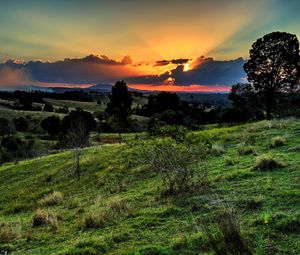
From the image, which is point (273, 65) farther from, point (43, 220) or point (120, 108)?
point (43, 220)

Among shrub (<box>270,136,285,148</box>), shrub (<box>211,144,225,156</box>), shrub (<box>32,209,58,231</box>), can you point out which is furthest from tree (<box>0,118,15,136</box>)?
shrub (<box>32,209,58,231</box>)

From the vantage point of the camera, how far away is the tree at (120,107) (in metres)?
52.3

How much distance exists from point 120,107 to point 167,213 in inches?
1780

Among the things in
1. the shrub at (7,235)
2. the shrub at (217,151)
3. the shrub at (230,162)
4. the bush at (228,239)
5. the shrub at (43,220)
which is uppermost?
the bush at (228,239)

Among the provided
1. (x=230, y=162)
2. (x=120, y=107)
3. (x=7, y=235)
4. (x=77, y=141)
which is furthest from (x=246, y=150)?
(x=120, y=107)

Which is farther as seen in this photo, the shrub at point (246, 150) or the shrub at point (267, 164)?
the shrub at point (246, 150)

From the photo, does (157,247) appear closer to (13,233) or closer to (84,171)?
(13,233)

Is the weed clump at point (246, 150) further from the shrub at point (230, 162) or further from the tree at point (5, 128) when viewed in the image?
the tree at point (5, 128)

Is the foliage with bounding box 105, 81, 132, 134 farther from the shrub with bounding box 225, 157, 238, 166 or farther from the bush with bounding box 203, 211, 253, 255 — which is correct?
the bush with bounding box 203, 211, 253, 255

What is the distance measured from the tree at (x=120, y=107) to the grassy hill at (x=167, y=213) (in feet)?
104

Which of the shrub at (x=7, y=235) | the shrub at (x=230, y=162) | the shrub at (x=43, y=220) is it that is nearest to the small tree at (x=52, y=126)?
the shrub at (x=230, y=162)

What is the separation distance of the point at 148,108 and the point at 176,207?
12065 cm

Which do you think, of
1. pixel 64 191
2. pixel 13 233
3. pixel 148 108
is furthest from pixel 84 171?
pixel 148 108

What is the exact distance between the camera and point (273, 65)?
152 ft
